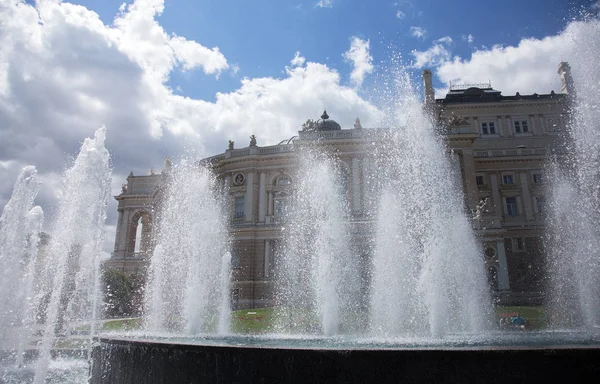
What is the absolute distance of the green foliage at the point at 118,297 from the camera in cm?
3225

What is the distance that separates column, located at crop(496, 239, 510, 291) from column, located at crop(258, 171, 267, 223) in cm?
1997

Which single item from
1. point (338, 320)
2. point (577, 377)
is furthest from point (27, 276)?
point (577, 377)

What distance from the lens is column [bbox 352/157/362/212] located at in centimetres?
3484

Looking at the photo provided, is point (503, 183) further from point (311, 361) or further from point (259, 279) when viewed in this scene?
point (311, 361)

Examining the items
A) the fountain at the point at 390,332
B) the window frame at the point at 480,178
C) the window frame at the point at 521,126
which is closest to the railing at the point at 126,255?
the fountain at the point at 390,332

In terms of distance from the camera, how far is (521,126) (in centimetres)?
4206

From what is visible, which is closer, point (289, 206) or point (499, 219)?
point (499, 219)

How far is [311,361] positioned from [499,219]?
3311 cm

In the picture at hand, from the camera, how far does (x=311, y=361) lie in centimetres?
518

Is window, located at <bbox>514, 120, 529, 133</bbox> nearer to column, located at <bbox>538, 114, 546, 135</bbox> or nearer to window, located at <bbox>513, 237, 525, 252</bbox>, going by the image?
column, located at <bbox>538, 114, 546, 135</bbox>

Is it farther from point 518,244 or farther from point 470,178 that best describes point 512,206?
point 470,178

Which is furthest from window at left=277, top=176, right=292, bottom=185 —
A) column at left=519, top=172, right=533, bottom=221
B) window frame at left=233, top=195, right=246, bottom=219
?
column at left=519, top=172, right=533, bottom=221

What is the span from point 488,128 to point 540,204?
9.48 m

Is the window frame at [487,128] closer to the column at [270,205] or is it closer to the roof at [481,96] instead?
the roof at [481,96]
